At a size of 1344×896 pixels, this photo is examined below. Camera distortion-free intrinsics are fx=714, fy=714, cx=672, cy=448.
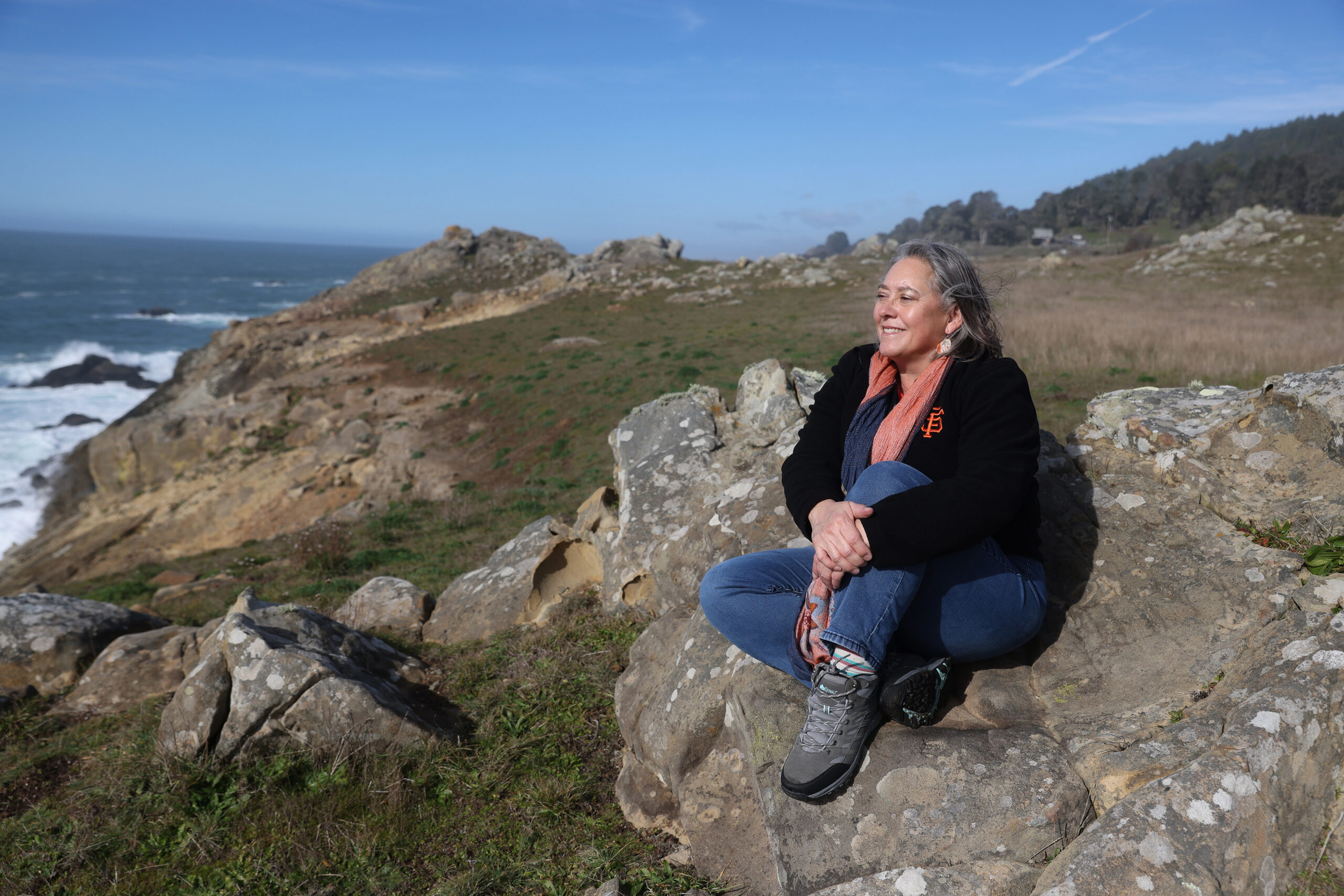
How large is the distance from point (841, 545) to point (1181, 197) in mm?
99658

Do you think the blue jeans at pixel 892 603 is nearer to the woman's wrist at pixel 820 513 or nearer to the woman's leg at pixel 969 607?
the woman's leg at pixel 969 607

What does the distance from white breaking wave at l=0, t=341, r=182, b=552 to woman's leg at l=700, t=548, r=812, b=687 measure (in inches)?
1016

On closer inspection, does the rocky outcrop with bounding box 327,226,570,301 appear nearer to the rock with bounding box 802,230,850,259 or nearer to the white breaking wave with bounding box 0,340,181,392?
the white breaking wave with bounding box 0,340,181,392

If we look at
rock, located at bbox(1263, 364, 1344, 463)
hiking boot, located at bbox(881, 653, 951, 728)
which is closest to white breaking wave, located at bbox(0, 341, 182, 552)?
hiking boot, located at bbox(881, 653, 951, 728)

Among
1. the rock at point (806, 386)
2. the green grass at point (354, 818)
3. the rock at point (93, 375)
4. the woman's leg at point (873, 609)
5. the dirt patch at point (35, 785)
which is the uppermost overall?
the rock at point (806, 386)

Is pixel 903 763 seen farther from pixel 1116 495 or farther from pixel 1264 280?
pixel 1264 280

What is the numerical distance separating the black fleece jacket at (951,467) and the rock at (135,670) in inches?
209

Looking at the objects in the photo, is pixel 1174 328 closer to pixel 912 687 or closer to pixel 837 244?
pixel 912 687

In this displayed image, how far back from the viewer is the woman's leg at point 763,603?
3.08m

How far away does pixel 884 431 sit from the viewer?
3.32 m

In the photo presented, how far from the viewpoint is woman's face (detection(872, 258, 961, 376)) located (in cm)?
329

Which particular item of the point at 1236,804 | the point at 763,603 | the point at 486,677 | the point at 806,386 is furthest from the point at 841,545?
the point at 806,386

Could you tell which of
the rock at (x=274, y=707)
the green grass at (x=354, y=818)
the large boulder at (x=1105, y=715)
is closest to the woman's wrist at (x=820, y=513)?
the large boulder at (x=1105, y=715)

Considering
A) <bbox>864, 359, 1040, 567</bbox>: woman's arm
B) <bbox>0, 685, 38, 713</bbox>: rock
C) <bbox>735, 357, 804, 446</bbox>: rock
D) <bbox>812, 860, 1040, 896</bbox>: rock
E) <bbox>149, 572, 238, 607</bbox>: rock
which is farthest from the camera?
<bbox>149, 572, 238, 607</bbox>: rock
